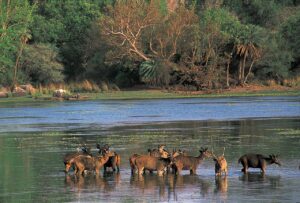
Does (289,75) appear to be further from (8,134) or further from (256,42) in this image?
(8,134)

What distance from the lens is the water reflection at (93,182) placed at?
20.9m

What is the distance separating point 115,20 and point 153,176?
191ft

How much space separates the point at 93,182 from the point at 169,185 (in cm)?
199

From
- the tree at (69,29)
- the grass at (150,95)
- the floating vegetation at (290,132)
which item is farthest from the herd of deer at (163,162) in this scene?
the tree at (69,29)

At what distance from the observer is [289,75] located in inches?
3182

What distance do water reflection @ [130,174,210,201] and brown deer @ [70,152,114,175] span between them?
38.0 inches

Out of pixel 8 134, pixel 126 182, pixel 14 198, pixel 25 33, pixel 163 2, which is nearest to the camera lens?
pixel 14 198

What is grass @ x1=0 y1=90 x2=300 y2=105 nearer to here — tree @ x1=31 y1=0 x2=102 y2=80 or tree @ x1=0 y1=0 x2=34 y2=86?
tree @ x1=0 y1=0 x2=34 y2=86

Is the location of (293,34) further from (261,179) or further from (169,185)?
(169,185)

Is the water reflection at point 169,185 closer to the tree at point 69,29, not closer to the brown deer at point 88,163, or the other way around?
the brown deer at point 88,163

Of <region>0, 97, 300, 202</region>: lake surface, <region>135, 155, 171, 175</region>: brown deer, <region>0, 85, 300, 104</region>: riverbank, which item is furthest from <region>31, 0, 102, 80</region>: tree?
<region>135, 155, 171, 175</region>: brown deer

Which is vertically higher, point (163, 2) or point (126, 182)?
point (163, 2)

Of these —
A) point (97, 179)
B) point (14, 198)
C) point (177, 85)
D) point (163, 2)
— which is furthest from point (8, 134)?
point (163, 2)

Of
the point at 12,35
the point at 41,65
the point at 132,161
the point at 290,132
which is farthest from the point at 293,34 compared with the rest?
the point at 132,161
